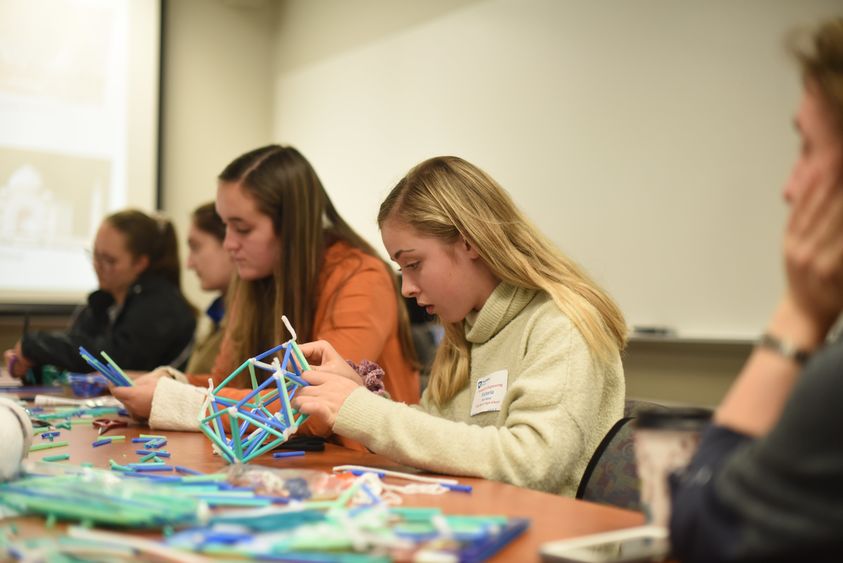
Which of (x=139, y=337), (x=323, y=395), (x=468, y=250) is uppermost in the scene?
(x=468, y=250)

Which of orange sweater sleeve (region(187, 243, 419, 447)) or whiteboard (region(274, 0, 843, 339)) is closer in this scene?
orange sweater sleeve (region(187, 243, 419, 447))

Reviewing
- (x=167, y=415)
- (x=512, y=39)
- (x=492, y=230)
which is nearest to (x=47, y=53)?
(x=512, y=39)

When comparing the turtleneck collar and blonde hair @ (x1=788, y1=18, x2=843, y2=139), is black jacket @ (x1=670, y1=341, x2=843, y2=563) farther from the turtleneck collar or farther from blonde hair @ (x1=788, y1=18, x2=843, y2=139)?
the turtleneck collar

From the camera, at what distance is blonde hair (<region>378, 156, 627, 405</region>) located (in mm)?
1680

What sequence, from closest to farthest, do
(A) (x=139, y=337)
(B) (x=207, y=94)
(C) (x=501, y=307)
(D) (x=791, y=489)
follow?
(D) (x=791, y=489) < (C) (x=501, y=307) < (A) (x=139, y=337) < (B) (x=207, y=94)

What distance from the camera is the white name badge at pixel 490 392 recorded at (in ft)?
5.55

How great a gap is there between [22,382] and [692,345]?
274cm

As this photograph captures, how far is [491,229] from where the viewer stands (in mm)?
1741

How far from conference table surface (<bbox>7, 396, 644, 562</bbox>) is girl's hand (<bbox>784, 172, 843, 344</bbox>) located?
0.36m

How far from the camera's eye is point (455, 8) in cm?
493

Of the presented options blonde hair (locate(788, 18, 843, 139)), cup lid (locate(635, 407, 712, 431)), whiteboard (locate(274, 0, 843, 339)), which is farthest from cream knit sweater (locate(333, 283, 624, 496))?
whiteboard (locate(274, 0, 843, 339))

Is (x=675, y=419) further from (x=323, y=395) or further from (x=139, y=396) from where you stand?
(x=139, y=396)

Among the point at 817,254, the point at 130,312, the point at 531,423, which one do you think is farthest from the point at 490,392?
the point at 130,312

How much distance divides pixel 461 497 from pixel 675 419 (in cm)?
43
